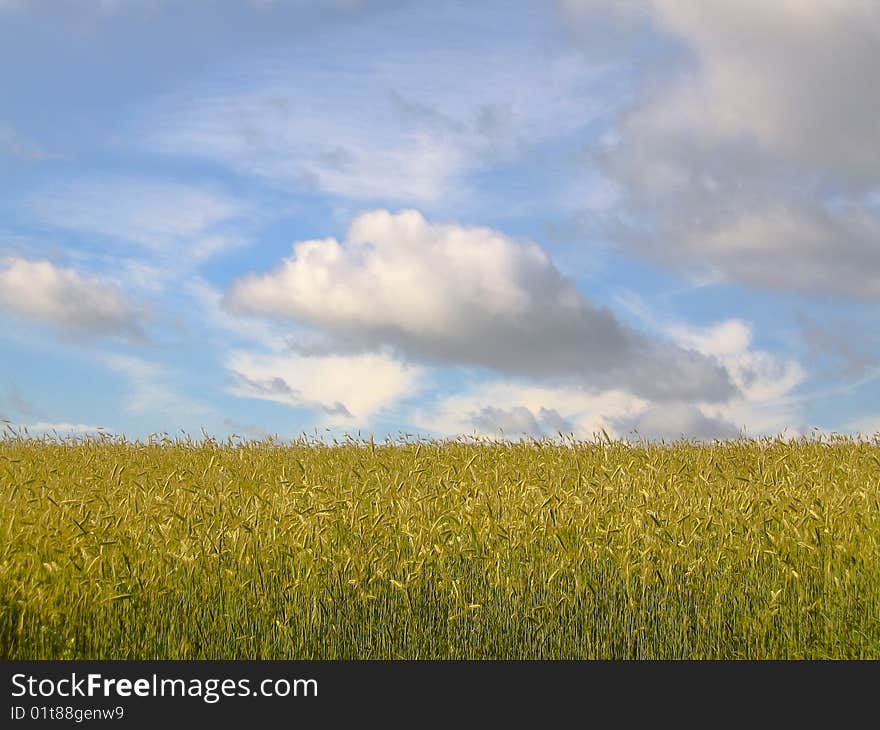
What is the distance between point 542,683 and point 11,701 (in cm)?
291

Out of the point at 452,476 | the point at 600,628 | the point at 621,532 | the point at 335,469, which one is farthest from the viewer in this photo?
the point at 335,469

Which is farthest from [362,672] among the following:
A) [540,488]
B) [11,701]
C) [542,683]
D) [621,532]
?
[540,488]

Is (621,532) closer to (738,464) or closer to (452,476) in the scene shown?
(452,476)

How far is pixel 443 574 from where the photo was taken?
5.76 metres

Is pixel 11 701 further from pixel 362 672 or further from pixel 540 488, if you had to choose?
pixel 540 488

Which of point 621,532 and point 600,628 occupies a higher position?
point 621,532

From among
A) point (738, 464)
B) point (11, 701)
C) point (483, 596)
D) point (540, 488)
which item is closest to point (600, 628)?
point (483, 596)

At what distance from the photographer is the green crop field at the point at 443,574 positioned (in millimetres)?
5465

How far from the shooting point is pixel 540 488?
8.00 meters

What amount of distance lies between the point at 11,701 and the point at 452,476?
529cm

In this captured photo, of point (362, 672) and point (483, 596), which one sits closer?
point (362, 672)

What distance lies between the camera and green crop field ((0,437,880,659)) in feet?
17.9

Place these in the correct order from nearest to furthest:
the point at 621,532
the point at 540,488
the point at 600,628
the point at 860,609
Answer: the point at 600,628
the point at 860,609
the point at 621,532
the point at 540,488

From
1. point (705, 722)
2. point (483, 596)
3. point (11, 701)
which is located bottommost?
point (705, 722)
